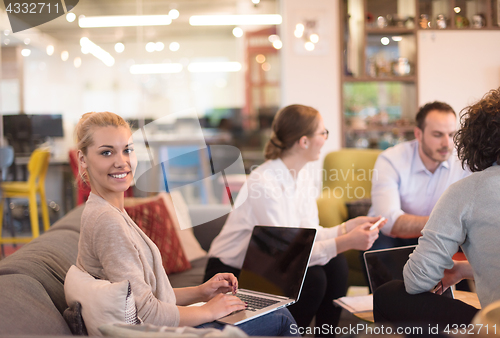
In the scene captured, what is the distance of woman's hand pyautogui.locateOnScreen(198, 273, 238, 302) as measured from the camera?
51.4 inches

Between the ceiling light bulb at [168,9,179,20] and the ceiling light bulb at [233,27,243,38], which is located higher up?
the ceiling light bulb at [168,9,179,20]

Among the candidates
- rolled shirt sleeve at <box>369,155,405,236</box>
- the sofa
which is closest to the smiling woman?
the sofa

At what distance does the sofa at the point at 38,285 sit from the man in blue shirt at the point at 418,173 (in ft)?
4.39

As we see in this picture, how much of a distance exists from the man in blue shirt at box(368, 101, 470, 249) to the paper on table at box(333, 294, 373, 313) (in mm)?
483

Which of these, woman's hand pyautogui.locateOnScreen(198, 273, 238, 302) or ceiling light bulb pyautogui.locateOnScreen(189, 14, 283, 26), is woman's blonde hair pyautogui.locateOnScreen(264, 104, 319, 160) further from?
ceiling light bulb pyautogui.locateOnScreen(189, 14, 283, 26)

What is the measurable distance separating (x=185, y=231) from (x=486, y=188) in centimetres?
171

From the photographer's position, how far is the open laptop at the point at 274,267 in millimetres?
1407

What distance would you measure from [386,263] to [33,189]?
3229mm

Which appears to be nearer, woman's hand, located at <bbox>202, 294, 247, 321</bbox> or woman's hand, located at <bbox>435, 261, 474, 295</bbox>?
woman's hand, located at <bbox>202, 294, 247, 321</bbox>

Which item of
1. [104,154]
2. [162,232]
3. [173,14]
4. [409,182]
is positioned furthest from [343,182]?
[173,14]

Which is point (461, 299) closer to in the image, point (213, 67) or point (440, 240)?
point (440, 240)

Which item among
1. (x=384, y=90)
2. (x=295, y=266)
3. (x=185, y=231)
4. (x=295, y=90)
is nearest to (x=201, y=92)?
(x=295, y=90)

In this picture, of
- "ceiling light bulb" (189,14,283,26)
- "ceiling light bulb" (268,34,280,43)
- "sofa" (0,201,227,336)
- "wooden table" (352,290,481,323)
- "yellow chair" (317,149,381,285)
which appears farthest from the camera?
"ceiling light bulb" (189,14,283,26)

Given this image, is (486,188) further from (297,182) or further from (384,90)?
(384,90)
